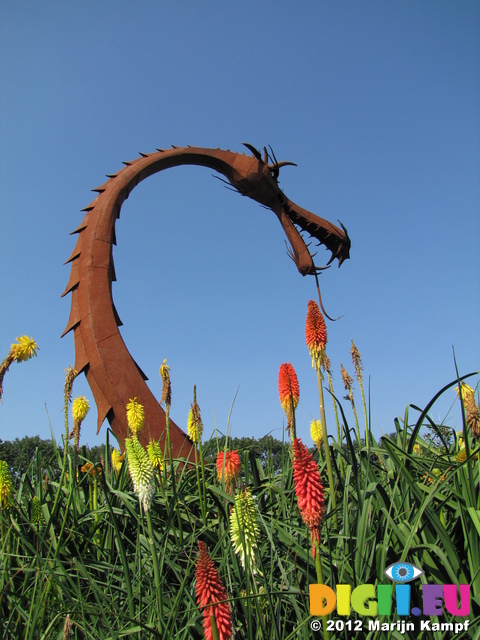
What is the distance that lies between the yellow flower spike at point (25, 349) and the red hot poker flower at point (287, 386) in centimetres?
172

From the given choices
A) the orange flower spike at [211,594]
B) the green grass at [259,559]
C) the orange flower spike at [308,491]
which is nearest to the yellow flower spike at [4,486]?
the green grass at [259,559]

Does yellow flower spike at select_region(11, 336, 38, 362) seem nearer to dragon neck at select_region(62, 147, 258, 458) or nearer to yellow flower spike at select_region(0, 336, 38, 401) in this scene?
yellow flower spike at select_region(0, 336, 38, 401)

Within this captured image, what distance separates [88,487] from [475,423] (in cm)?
316

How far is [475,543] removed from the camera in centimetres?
225

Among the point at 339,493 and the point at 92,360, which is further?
the point at 92,360

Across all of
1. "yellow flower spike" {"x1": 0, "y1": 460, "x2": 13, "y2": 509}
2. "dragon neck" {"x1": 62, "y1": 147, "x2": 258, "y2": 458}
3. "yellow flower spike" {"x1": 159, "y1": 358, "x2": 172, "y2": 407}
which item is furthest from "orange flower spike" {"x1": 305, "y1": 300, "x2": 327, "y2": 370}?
"dragon neck" {"x1": 62, "y1": 147, "x2": 258, "y2": 458}

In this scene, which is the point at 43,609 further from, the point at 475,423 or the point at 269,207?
the point at 269,207

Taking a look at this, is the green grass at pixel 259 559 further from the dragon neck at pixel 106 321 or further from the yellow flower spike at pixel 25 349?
the dragon neck at pixel 106 321

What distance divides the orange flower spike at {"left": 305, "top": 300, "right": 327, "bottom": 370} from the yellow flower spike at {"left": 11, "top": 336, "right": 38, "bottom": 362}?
1876 millimetres

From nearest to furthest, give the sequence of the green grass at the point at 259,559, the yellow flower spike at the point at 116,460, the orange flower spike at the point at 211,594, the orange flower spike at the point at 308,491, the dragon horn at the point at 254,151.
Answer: the orange flower spike at the point at 211,594 → the orange flower spike at the point at 308,491 → the green grass at the point at 259,559 → the yellow flower spike at the point at 116,460 → the dragon horn at the point at 254,151

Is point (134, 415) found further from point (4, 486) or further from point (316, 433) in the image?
point (316, 433)

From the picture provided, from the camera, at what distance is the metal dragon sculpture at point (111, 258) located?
578 cm

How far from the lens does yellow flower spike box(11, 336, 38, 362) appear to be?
10.9 ft

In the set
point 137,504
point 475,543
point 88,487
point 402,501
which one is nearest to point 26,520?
point 137,504
